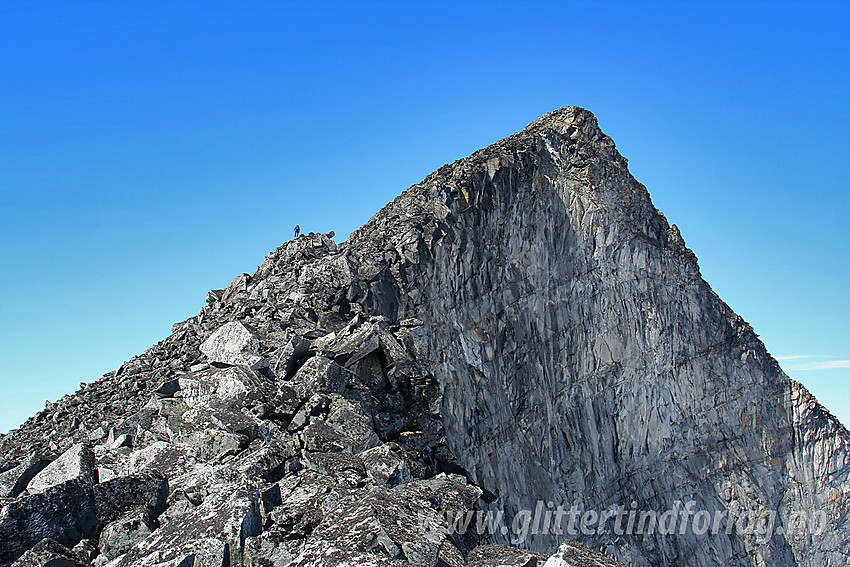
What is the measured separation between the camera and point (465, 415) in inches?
965

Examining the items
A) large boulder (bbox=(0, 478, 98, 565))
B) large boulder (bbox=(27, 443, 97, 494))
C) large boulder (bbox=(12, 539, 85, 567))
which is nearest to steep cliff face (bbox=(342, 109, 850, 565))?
large boulder (bbox=(27, 443, 97, 494))

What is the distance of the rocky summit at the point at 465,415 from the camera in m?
7.72

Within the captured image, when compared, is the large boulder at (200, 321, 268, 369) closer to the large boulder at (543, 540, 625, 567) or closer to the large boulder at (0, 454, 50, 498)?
the large boulder at (0, 454, 50, 498)

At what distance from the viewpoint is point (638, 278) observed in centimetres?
3416

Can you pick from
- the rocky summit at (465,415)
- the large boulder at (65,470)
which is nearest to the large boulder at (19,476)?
the rocky summit at (465,415)

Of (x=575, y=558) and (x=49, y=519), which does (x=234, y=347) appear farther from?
(x=575, y=558)

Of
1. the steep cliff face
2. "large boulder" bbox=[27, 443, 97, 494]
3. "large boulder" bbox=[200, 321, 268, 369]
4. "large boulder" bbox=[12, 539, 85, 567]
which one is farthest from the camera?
the steep cliff face

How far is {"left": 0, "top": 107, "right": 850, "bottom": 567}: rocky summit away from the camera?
7.72 meters

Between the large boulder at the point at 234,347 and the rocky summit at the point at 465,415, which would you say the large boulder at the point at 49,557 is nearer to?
the rocky summit at the point at 465,415

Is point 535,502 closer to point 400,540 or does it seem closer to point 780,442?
point 780,442

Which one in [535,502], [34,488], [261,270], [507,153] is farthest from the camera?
[507,153]

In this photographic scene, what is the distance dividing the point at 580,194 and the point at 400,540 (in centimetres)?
2936

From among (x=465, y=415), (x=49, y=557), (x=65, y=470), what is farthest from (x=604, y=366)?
(x=49, y=557)

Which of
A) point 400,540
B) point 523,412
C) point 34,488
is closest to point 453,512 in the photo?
point 400,540
